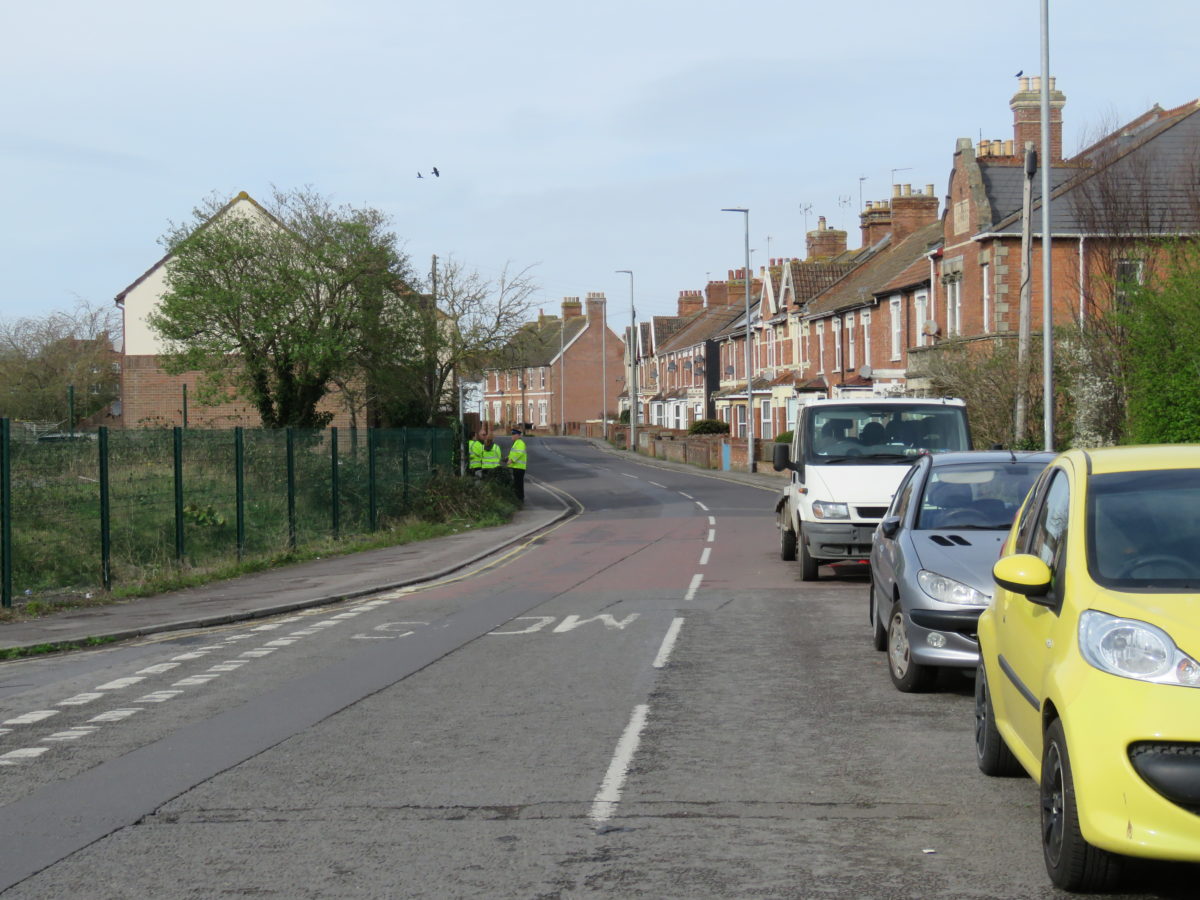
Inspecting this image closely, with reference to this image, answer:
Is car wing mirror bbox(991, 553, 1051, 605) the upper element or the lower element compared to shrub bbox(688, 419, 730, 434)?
lower

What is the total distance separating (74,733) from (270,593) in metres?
8.53

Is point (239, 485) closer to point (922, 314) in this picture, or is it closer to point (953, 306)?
point (953, 306)

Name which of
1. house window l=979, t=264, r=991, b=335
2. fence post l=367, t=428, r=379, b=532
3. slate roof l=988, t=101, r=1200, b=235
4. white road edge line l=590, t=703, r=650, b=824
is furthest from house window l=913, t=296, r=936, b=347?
white road edge line l=590, t=703, r=650, b=824

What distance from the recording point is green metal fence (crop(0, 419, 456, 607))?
1555 cm

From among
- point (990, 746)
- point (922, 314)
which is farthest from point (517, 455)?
point (990, 746)

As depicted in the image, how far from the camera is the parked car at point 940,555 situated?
8953 millimetres

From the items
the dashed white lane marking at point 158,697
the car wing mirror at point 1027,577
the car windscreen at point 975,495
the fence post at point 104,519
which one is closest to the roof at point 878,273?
the fence post at point 104,519

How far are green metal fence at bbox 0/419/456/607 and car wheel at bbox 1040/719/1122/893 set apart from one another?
42.1 ft

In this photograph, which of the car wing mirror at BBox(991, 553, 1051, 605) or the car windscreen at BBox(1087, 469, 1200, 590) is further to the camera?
the car wing mirror at BBox(991, 553, 1051, 605)

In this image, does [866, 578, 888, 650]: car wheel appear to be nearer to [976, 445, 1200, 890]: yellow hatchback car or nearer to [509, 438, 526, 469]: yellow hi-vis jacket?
[976, 445, 1200, 890]: yellow hatchback car

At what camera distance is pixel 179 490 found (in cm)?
1884

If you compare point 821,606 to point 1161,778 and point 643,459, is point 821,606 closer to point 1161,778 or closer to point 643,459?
point 1161,778

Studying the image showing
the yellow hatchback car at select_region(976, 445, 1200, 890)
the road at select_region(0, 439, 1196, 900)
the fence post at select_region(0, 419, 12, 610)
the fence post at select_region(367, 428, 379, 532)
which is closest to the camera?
the yellow hatchback car at select_region(976, 445, 1200, 890)

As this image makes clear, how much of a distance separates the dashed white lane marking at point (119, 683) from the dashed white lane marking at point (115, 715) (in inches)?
40.3
